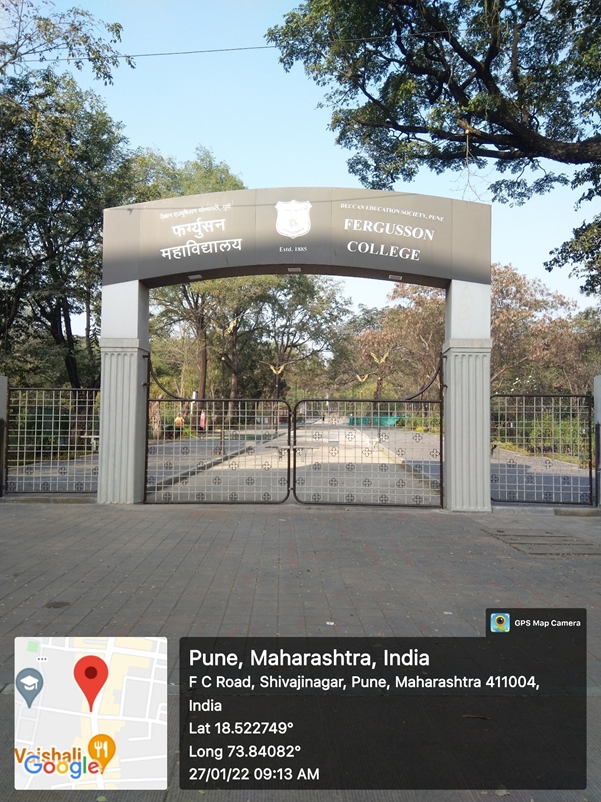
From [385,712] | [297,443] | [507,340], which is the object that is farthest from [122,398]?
[507,340]

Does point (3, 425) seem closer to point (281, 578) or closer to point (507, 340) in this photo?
point (281, 578)

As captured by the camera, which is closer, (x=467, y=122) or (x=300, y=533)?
(x=300, y=533)

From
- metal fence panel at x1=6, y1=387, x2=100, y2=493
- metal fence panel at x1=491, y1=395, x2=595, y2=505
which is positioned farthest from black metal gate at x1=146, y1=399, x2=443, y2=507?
metal fence panel at x1=6, y1=387, x2=100, y2=493

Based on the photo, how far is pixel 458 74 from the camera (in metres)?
Result: 14.5

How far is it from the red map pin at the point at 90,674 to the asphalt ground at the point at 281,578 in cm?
61

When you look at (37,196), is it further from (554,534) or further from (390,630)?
(390,630)

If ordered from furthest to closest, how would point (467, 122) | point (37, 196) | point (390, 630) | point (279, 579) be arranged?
point (37, 196)
point (467, 122)
point (279, 579)
point (390, 630)

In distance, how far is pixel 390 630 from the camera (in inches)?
200

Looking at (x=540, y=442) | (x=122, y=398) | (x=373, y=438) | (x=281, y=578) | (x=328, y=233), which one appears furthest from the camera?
(x=373, y=438)

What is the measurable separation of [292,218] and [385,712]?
9017 mm

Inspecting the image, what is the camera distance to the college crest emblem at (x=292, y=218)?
37.4 feet

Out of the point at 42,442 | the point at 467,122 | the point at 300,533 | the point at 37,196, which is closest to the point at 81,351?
the point at 37,196

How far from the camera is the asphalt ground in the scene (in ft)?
14.0

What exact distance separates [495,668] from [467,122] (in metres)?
12.3
